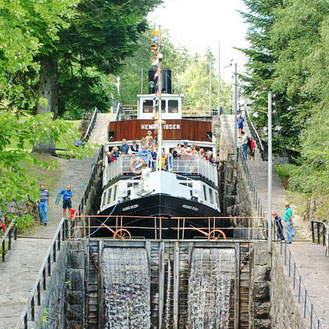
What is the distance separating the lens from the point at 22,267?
70.2ft

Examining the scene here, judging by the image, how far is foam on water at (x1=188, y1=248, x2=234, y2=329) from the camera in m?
25.2

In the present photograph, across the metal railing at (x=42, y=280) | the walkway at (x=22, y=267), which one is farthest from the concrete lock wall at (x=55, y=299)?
the walkway at (x=22, y=267)

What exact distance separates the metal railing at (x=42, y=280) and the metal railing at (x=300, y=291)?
6484mm

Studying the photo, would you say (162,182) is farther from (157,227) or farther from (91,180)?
(91,180)

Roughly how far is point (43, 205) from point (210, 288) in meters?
6.99

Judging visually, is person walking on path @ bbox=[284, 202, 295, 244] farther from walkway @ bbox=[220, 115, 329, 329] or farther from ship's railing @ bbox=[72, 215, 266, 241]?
ship's railing @ bbox=[72, 215, 266, 241]

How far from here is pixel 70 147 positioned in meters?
19.9

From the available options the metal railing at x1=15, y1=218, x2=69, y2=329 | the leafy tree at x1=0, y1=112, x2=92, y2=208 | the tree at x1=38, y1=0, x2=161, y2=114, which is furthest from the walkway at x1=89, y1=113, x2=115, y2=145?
the leafy tree at x1=0, y1=112, x2=92, y2=208

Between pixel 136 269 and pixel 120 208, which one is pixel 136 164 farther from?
pixel 136 269

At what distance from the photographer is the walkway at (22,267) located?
18.2 meters

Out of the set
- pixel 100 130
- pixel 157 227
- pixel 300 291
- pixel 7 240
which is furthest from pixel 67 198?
pixel 100 130

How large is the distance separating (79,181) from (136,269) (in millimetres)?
9829

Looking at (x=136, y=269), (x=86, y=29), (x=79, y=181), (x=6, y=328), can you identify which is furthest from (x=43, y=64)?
(x=6, y=328)

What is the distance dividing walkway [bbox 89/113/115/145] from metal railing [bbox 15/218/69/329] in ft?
62.7
